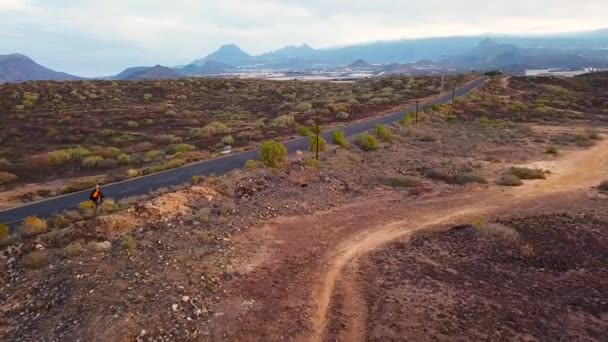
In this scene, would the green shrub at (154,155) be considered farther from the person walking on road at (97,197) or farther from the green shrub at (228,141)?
the person walking on road at (97,197)

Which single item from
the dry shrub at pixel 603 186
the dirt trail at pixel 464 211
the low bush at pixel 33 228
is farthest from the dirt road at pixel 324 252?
the low bush at pixel 33 228

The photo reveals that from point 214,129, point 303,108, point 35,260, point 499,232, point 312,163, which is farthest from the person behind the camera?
point 303,108

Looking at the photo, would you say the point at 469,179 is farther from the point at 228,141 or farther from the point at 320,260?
the point at 228,141

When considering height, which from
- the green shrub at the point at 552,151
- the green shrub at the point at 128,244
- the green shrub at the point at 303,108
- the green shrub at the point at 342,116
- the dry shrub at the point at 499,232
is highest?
the green shrub at the point at 128,244

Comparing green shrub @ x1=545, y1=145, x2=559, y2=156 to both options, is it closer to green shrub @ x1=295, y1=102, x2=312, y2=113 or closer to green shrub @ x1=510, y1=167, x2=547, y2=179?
green shrub @ x1=510, y1=167, x2=547, y2=179

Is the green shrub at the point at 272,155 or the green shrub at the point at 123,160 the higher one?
the green shrub at the point at 272,155

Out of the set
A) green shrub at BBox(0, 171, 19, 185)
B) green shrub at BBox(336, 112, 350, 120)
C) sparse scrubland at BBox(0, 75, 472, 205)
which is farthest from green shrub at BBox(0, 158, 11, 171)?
green shrub at BBox(336, 112, 350, 120)

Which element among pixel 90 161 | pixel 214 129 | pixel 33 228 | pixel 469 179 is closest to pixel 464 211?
pixel 469 179
